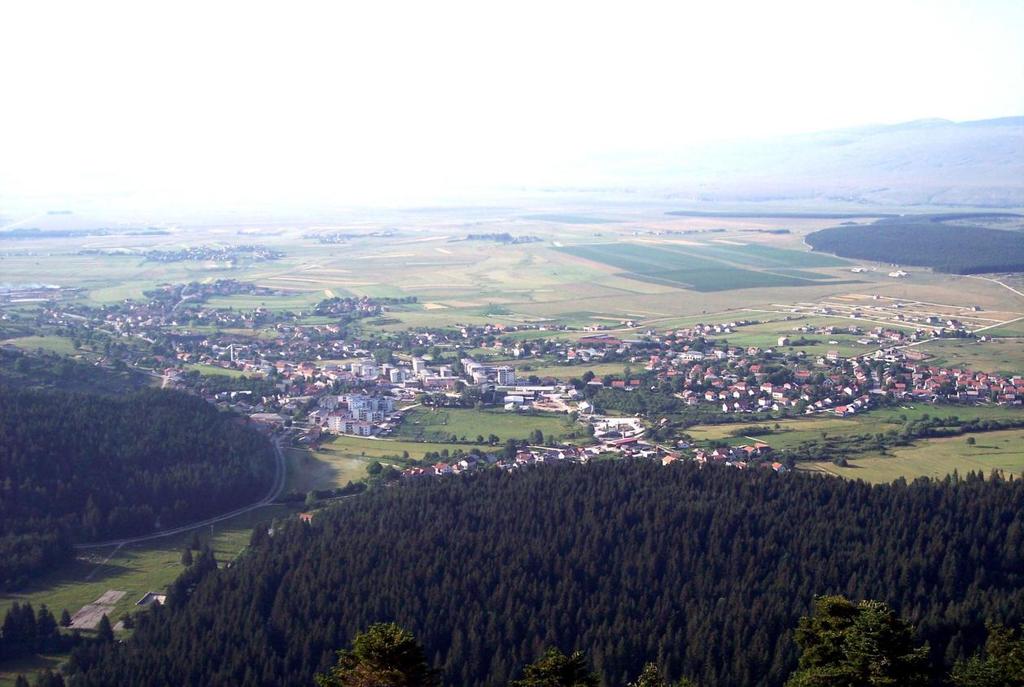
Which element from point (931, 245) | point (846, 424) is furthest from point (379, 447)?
point (931, 245)

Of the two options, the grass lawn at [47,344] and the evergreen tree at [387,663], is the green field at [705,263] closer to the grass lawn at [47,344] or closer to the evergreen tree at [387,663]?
the grass lawn at [47,344]

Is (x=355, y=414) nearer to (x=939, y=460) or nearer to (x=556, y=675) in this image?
(x=939, y=460)

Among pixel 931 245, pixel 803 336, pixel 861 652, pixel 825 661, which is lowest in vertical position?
pixel 803 336

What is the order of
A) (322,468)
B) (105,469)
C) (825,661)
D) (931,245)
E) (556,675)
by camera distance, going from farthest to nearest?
(931,245)
(322,468)
(105,469)
(825,661)
(556,675)

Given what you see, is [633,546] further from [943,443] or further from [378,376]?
[378,376]

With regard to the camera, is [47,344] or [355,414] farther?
[47,344]

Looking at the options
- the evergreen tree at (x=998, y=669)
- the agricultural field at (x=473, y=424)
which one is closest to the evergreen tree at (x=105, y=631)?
the agricultural field at (x=473, y=424)

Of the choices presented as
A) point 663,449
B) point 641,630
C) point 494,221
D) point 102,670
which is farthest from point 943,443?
point 494,221
